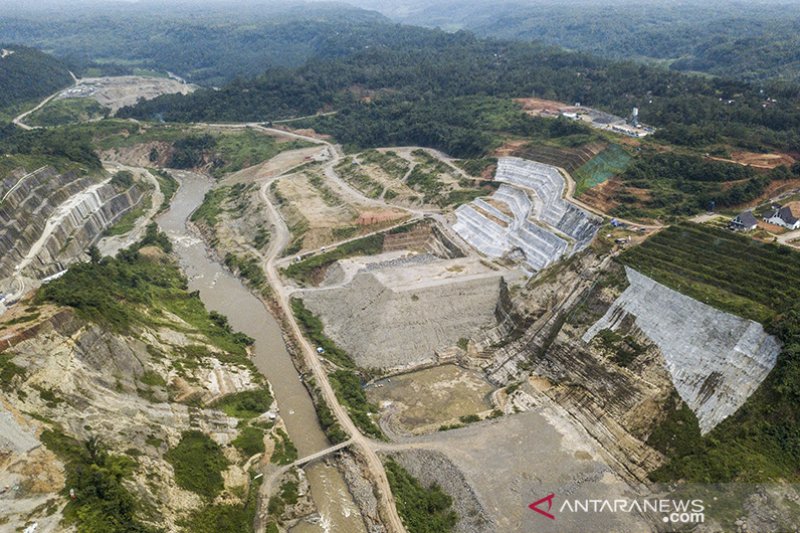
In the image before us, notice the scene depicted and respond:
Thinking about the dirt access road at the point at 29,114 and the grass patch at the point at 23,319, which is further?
the dirt access road at the point at 29,114

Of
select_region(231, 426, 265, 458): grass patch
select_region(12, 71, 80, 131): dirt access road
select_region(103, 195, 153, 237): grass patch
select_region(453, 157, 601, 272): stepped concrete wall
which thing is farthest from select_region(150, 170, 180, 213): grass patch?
select_region(231, 426, 265, 458): grass patch

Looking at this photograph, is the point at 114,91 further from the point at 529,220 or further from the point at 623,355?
the point at 623,355

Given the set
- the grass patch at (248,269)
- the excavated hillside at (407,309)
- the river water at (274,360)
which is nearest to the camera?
the river water at (274,360)

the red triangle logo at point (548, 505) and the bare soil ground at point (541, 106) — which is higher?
the bare soil ground at point (541, 106)

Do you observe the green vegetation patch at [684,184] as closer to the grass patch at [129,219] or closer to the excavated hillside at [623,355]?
the excavated hillside at [623,355]

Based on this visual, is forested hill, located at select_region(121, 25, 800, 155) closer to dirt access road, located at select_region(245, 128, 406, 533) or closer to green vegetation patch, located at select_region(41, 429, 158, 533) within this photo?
dirt access road, located at select_region(245, 128, 406, 533)

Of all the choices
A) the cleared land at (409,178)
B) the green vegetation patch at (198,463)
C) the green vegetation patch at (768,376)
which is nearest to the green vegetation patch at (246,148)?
the cleared land at (409,178)

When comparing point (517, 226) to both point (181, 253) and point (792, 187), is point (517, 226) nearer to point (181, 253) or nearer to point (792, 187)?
point (792, 187)

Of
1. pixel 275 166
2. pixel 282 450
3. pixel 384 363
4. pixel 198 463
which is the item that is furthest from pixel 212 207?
pixel 198 463

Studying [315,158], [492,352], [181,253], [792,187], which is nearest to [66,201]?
[181,253]
